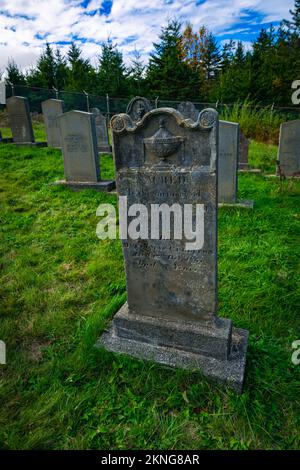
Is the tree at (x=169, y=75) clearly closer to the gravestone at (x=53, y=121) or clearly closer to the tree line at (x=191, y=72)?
the tree line at (x=191, y=72)

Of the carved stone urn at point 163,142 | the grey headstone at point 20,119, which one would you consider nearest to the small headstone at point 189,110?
the carved stone urn at point 163,142

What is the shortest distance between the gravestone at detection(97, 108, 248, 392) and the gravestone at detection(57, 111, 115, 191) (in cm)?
469

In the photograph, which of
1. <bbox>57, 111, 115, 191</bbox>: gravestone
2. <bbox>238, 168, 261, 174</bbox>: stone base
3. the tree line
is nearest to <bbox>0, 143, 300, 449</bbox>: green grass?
<bbox>57, 111, 115, 191</bbox>: gravestone

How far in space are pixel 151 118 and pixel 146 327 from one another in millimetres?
1764

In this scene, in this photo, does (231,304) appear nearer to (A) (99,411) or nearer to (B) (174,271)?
(B) (174,271)

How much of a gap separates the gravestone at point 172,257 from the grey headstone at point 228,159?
3.72 meters

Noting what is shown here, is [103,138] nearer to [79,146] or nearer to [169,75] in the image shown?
[79,146]

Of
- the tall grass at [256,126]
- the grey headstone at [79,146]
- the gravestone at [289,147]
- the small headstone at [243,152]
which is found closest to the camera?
the grey headstone at [79,146]

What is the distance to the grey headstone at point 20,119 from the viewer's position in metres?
10.8

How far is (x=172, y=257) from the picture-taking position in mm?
2422

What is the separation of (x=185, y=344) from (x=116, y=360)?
62 centimetres

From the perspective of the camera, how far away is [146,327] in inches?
102
